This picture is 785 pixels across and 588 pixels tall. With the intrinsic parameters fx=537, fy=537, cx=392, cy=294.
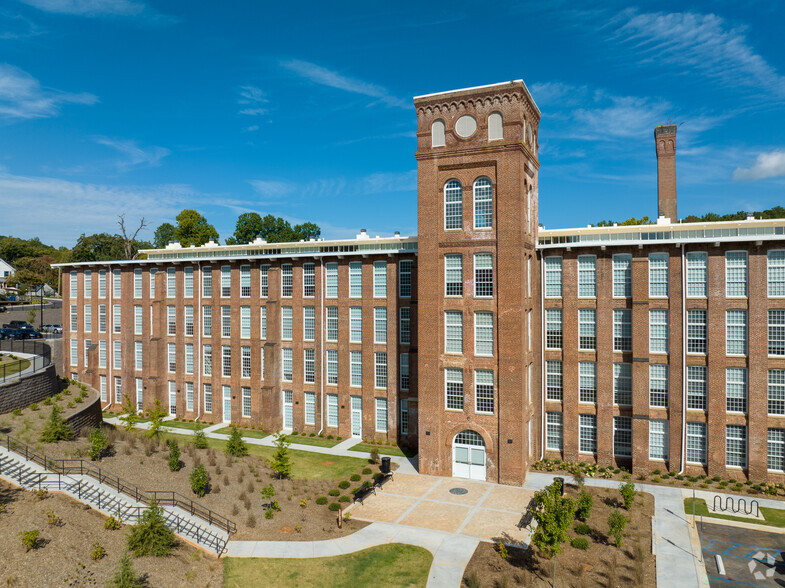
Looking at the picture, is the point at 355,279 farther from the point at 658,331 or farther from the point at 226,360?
the point at 658,331

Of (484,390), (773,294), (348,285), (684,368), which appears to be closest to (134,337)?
(348,285)

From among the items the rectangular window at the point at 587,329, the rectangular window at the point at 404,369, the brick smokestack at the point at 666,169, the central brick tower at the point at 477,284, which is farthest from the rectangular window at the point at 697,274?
the rectangular window at the point at 404,369

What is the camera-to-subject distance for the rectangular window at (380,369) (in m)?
39.5

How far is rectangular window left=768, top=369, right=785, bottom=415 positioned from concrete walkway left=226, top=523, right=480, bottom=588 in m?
19.3

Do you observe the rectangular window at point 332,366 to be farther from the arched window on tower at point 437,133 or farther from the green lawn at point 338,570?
the green lawn at point 338,570

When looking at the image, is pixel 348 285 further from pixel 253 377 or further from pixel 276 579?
pixel 276 579

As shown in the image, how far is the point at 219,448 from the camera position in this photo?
3666 cm

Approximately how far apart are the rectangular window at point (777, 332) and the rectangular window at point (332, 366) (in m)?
27.9

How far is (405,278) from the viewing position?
128ft

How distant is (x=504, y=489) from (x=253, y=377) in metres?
22.3

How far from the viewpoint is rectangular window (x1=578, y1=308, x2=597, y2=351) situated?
111 ft

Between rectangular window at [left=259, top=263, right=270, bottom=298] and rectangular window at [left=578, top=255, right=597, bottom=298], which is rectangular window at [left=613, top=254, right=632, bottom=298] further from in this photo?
rectangular window at [left=259, top=263, right=270, bottom=298]

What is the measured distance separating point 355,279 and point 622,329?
744 inches

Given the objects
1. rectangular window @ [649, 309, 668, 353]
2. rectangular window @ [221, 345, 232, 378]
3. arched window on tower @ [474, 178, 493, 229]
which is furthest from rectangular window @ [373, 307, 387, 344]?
rectangular window @ [649, 309, 668, 353]
